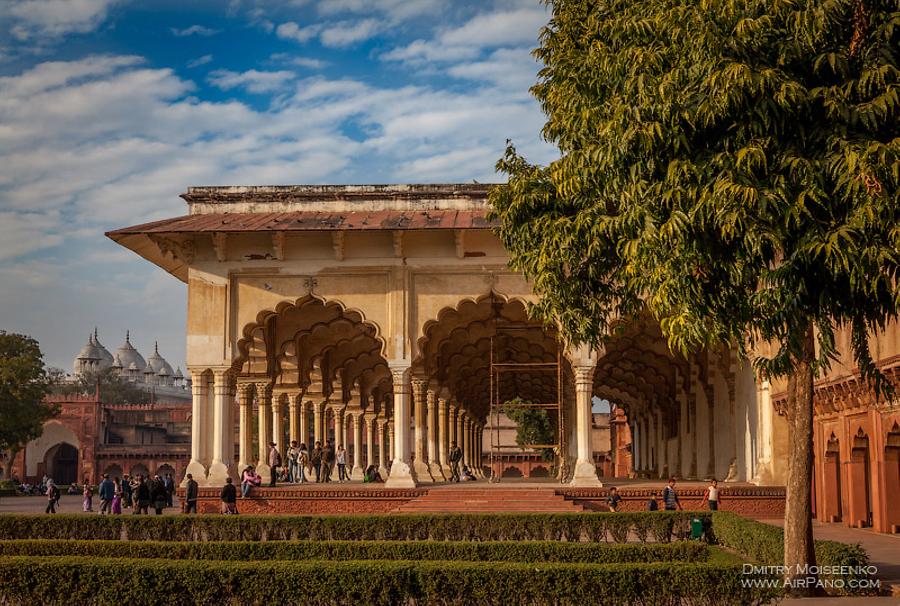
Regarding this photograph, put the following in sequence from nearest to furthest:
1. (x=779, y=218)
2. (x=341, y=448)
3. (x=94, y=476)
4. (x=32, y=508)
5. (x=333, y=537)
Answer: (x=779, y=218)
(x=333, y=537)
(x=341, y=448)
(x=32, y=508)
(x=94, y=476)

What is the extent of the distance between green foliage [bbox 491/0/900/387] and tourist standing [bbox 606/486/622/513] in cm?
953

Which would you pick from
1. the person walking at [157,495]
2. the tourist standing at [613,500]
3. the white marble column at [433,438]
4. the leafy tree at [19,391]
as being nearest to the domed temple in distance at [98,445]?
→ the leafy tree at [19,391]

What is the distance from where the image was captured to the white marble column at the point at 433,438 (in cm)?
2753

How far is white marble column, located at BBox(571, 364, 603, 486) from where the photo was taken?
20.1m

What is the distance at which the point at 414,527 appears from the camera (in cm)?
1583

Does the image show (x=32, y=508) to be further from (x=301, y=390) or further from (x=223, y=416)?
(x=223, y=416)

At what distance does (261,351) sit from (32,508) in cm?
1531

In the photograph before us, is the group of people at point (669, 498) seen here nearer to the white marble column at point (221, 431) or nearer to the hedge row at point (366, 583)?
the white marble column at point (221, 431)

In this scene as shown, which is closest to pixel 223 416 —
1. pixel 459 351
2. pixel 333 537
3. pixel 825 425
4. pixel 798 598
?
pixel 333 537

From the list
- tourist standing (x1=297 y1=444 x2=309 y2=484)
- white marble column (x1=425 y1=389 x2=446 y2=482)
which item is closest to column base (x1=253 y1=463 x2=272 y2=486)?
tourist standing (x1=297 y1=444 x2=309 y2=484)

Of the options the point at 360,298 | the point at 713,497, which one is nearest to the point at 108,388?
the point at 360,298

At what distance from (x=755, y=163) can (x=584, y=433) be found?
39.5ft

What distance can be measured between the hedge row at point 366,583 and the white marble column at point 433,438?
1619 cm

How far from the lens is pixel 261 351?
2472 cm
